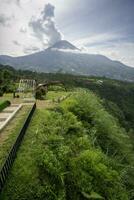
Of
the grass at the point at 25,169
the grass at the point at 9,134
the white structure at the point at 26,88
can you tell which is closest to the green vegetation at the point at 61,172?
the grass at the point at 25,169

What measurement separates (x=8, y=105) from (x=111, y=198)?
643 inches

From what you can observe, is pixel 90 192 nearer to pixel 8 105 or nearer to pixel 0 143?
pixel 0 143

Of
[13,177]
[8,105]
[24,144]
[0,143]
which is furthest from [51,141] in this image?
[8,105]

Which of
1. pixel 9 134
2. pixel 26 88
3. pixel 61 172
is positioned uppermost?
pixel 26 88

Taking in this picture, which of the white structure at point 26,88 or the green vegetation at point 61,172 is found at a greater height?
the white structure at point 26,88

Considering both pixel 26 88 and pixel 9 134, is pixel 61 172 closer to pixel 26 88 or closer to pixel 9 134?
pixel 9 134

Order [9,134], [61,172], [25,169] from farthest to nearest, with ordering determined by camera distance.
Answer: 1. [9,134]
2. [61,172]
3. [25,169]

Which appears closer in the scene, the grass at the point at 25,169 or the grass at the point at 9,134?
the grass at the point at 25,169

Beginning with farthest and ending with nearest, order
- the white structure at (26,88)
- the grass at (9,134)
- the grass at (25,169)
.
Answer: the white structure at (26,88) → the grass at (9,134) → the grass at (25,169)

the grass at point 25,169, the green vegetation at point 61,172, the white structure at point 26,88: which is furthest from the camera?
the white structure at point 26,88

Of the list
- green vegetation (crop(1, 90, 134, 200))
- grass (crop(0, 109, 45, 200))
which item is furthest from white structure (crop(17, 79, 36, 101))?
grass (crop(0, 109, 45, 200))

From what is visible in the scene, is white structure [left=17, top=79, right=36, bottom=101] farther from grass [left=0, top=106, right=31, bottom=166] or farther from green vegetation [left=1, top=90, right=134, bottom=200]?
green vegetation [left=1, top=90, right=134, bottom=200]

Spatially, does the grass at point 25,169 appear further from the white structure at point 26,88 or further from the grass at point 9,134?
the white structure at point 26,88

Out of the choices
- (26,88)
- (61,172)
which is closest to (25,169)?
(61,172)
